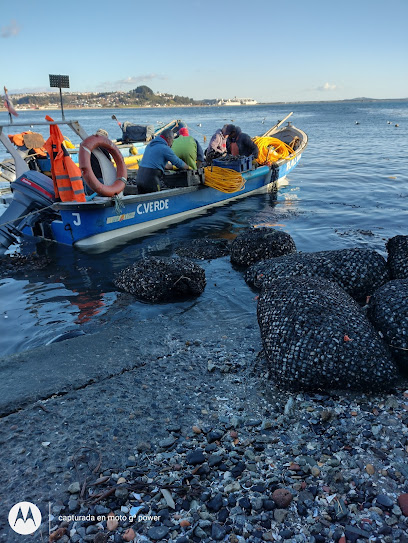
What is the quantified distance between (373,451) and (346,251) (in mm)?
3394

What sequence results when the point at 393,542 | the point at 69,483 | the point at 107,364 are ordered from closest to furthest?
the point at 393,542 < the point at 69,483 < the point at 107,364

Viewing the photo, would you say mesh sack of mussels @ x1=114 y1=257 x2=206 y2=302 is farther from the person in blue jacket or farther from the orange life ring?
the person in blue jacket

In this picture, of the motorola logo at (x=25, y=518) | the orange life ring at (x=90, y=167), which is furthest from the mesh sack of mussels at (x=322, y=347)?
the orange life ring at (x=90, y=167)

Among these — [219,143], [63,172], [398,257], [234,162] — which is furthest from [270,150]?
[398,257]

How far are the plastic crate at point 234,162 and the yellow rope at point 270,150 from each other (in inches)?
59.0

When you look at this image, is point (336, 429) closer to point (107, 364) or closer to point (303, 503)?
point (303, 503)

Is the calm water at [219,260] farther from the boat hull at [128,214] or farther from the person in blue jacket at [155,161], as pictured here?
the person in blue jacket at [155,161]

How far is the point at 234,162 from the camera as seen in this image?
38.5ft

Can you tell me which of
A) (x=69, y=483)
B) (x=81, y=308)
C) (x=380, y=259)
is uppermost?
(x=380, y=259)

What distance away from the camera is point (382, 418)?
3223mm

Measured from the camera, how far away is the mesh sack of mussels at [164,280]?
625 centimetres

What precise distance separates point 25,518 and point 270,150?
13.7m

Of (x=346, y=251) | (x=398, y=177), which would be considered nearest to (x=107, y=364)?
(x=346, y=251)

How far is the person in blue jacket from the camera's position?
31.5 ft
